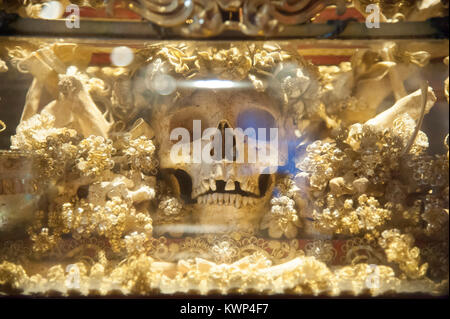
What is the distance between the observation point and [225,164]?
1746 mm

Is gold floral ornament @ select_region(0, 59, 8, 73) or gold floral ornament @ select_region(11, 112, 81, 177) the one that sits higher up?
gold floral ornament @ select_region(0, 59, 8, 73)

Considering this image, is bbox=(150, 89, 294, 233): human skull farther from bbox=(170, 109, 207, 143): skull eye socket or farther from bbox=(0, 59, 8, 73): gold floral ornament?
bbox=(0, 59, 8, 73): gold floral ornament

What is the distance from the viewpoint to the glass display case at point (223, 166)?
161 centimetres

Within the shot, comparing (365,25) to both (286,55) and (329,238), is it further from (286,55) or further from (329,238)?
(329,238)

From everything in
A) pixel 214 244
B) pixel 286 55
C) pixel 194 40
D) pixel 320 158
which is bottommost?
pixel 214 244

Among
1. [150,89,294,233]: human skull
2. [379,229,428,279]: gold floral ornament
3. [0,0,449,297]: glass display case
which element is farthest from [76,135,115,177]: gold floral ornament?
[379,229,428,279]: gold floral ornament

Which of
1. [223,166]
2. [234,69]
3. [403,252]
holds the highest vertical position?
[234,69]

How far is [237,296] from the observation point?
5.09ft

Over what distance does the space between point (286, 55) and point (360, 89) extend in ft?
1.14

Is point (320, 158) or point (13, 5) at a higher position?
point (13, 5)

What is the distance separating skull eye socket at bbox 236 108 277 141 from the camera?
1.82m

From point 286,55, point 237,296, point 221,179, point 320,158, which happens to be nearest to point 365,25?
point 286,55

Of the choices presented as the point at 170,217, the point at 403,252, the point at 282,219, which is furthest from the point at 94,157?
the point at 403,252

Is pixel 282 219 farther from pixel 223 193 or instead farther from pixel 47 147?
pixel 47 147
